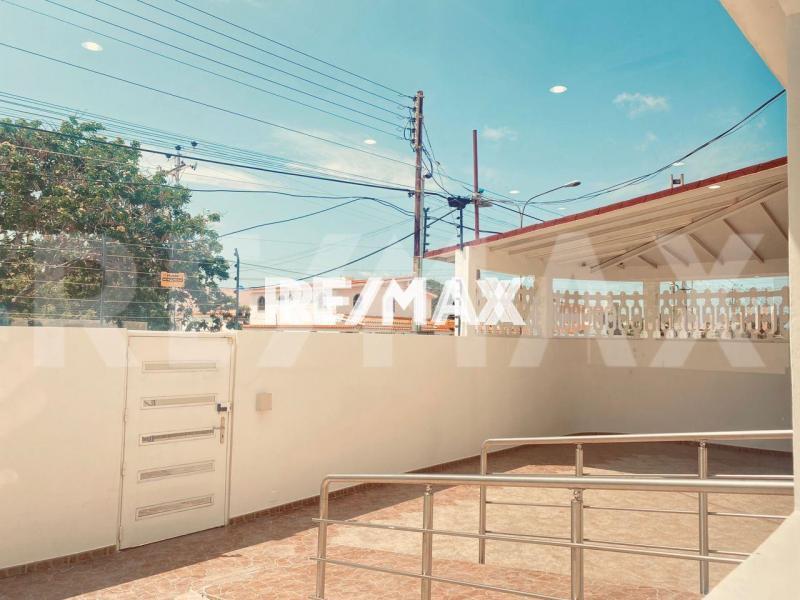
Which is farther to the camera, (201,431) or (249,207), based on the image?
(249,207)

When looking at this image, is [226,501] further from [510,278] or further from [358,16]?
[358,16]

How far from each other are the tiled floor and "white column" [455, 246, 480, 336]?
256cm

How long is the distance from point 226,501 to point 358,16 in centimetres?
2271

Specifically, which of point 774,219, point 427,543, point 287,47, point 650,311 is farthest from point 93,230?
point 774,219

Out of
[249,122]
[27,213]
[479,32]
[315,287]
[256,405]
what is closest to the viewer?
[256,405]

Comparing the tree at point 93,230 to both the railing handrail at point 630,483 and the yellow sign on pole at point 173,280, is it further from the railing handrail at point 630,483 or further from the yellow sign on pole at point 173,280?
the railing handrail at point 630,483

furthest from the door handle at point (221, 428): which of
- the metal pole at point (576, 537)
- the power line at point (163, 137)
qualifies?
the power line at point (163, 137)

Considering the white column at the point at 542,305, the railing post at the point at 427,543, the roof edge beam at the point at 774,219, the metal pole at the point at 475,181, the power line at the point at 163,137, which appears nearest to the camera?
the railing post at the point at 427,543

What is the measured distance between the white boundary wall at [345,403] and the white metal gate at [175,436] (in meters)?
0.12

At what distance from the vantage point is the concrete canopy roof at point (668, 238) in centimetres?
670

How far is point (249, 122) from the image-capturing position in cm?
2525

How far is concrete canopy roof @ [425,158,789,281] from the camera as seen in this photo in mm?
6695

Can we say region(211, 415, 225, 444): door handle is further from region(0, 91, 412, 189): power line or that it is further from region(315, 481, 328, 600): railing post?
region(0, 91, 412, 189): power line

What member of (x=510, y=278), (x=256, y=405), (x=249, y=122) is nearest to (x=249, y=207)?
(x=249, y=122)
